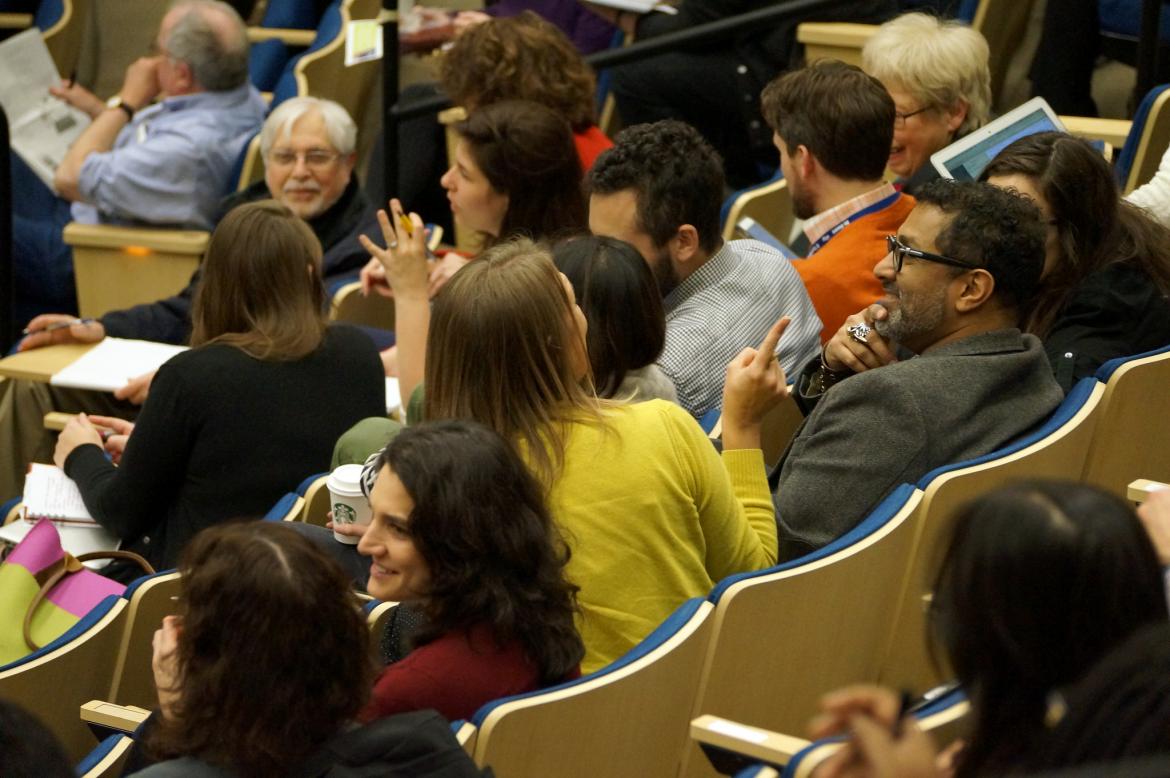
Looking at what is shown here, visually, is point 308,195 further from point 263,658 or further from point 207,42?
point 263,658

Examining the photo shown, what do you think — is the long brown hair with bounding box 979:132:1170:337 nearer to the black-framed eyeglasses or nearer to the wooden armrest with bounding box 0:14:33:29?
the black-framed eyeglasses

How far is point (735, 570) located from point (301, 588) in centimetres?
68

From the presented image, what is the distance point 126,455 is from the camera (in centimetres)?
261

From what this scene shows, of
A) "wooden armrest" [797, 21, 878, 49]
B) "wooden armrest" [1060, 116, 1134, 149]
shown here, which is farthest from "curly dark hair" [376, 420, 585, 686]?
"wooden armrest" [797, 21, 878, 49]

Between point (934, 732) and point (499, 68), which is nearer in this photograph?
point (934, 732)

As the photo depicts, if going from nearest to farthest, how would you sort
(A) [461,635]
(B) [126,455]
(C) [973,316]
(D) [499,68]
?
1. (A) [461,635]
2. (C) [973,316]
3. (B) [126,455]
4. (D) [499,68]

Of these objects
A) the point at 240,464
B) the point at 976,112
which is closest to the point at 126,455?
the point at 240,464

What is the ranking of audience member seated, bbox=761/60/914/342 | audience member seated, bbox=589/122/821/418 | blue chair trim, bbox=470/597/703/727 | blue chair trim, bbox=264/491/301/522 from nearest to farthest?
blue chair trim, bbox=470/597/703/727 → blue chair trim, bbox=264/491/301/522 → audience member seated, bbox=589/122/821/418 → audience member seated, bbox=761/60/914/342

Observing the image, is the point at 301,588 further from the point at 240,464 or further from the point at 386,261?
the point at 386,261

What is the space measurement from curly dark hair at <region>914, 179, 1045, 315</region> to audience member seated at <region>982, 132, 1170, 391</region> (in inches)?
8.7

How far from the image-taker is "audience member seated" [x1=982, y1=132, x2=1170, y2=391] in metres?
2.50

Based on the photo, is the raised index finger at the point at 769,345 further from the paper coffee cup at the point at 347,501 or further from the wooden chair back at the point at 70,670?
the wooden chair back at the point at 70,670

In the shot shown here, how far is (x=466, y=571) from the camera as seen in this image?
63.6 inches

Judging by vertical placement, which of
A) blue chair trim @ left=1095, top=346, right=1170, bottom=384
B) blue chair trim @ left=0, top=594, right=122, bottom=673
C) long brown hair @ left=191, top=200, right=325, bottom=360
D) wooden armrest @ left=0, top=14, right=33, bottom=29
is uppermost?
blue chair trim @ left=1095, top=346, right=1170, bottom=384
